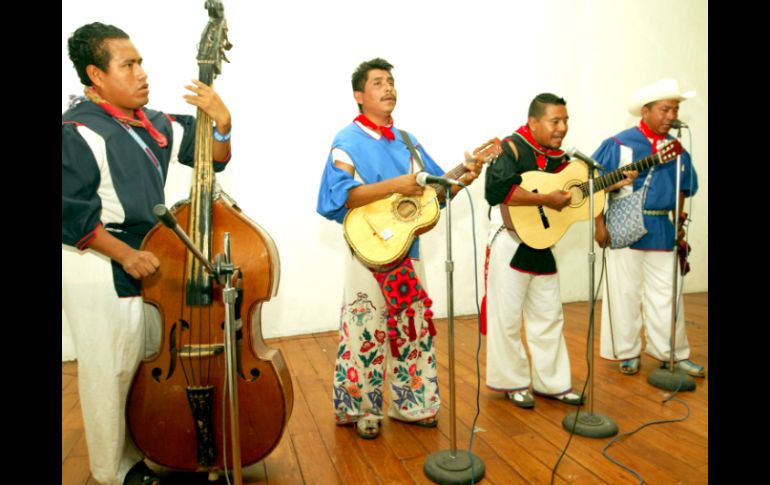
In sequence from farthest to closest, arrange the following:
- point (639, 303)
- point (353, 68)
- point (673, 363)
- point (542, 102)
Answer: point (353, 68) < point (639, 303) < point (673, 363) < point (542, 102)

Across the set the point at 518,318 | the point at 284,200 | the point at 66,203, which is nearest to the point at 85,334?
the point at 66,203

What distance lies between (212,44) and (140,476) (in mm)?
1664

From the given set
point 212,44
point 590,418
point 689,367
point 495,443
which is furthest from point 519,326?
point 212,44

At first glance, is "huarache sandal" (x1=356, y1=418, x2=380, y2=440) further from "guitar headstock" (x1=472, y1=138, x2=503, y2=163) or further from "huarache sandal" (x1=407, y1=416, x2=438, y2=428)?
"guitar headstock" (x1=472, y1=138, x2=503, y2=163)

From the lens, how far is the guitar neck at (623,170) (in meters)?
2.88

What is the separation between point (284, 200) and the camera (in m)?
4.24

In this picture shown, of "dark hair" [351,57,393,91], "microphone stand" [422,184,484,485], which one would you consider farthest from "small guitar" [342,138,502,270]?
"dark hair" [351,57,393,91]

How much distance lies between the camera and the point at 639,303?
3326mm

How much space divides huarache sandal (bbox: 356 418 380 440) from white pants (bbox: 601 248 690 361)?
1780 millimetres

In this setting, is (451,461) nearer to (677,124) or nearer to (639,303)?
(639,303)

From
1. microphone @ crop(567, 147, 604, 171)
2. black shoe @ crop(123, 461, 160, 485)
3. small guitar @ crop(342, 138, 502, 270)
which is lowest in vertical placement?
black shoe @ crop(123, 461, 160, 485)

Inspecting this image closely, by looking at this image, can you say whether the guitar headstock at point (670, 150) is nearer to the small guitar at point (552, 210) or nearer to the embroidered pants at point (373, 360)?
the small guitar at point (552, 210)

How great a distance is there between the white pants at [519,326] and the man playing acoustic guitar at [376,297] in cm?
48

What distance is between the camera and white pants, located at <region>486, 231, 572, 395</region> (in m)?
2.77
